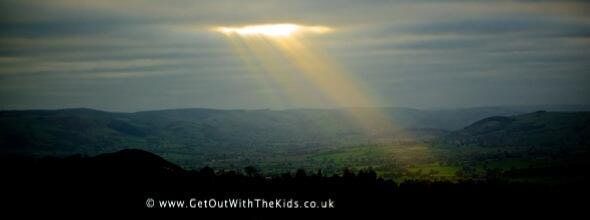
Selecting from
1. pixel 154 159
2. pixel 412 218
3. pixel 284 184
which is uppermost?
pixel 154 159

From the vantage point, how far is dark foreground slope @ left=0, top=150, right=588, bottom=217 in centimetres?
9556

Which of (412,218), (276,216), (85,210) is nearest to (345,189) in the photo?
(412,218)

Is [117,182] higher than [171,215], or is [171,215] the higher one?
[117,182]

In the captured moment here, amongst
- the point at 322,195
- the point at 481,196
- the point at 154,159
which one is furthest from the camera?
the point at 154,159

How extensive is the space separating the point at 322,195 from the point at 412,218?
1815cm

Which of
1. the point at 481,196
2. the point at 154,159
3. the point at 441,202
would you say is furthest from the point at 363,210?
the point at 154,159

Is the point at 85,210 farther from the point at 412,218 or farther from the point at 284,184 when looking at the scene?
the point at 412,218

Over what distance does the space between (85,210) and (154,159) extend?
48663 millimetres

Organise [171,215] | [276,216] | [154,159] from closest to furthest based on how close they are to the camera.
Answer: [171,215] < [276,216] < [154,159]

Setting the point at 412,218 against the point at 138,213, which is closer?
the point at 138,213

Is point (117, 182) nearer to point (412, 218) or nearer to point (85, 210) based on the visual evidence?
point (85, 210)

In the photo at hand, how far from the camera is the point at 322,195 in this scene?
115 meters

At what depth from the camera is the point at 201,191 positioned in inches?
4094

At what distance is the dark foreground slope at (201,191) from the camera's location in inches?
3762
